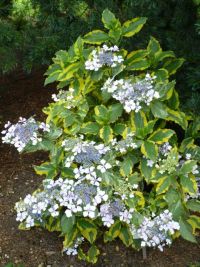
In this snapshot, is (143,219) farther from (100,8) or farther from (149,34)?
(100,8)

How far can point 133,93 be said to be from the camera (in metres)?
2.39

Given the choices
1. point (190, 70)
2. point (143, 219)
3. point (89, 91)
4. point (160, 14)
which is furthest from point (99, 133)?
point (160, 14)

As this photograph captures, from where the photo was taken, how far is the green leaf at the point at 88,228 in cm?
265

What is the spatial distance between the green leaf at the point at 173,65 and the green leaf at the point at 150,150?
0.50 meters

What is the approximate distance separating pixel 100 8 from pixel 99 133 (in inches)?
36.7

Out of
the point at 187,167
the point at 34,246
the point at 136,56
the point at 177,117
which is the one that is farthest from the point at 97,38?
the point at 34,246

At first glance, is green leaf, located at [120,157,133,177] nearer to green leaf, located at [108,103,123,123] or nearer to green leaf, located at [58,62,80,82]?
green leaf, located at [108,103,123,123]

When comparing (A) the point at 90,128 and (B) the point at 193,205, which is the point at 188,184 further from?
(A) the point at 90,128

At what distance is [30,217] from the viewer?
8.27 ft

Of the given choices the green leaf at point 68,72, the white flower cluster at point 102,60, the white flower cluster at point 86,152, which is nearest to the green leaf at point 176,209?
the white flower cluster at point 86,152

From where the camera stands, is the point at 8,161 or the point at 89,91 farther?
the point at 8,161

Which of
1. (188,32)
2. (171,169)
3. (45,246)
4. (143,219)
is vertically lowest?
(45,246)

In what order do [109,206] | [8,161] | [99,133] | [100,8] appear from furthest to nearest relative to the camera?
[8,161]
[100,8]
[99,133]
[109,206]

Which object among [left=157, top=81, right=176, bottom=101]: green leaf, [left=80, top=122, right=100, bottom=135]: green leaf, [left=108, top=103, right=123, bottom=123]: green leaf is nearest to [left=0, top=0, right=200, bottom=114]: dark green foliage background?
[left=157, top=81, right=176, bottom=101]: green leaf
